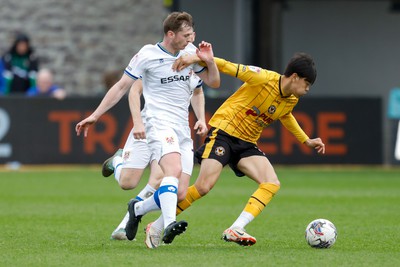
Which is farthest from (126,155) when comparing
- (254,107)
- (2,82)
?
(2,82)

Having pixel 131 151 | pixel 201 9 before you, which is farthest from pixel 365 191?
pixel 201 9

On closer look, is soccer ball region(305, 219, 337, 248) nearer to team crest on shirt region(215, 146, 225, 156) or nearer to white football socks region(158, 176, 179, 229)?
team crest on shirt region(215, 146, 225, 156)

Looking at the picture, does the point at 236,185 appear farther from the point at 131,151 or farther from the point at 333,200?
the point at 131,151

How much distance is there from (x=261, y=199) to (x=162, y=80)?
1346 mm

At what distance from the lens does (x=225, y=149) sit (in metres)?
10.3

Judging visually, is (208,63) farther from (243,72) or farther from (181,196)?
(181,196)

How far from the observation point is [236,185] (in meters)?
18.8

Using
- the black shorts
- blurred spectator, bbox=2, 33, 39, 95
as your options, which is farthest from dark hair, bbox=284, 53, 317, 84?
blurred spectator, bbox=2, 33, 39, 95

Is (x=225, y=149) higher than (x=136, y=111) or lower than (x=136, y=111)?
lower

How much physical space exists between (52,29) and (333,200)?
13.1 metres

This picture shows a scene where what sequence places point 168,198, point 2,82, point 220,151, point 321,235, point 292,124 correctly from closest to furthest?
point 168,198 < point 321,235 < point 220,151 < point 292,124 < point 2,82

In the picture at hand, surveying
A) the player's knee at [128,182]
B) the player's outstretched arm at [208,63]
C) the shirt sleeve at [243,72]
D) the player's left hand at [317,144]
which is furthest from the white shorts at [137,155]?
the player's left hand at [317,144]

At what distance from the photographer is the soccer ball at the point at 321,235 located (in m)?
9.95

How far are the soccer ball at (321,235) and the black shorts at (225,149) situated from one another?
33.8 inches
